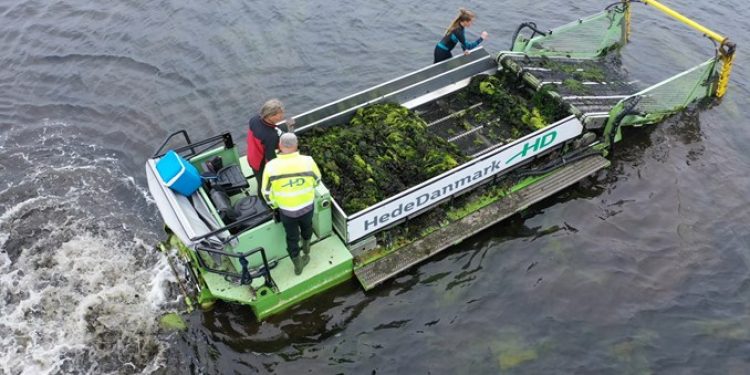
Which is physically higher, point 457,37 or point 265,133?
point 457,37

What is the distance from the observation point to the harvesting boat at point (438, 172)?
23.7 feet

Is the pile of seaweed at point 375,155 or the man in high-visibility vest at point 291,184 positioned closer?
the man in high-visibility vest at point 291,184

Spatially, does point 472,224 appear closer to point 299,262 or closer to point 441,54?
point 299,262

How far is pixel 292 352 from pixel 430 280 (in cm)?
222

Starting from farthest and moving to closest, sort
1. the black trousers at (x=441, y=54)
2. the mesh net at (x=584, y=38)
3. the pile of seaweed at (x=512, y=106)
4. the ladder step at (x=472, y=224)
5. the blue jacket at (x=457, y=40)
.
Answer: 1. the mesh net at (x=584, y=38)
2. the black trousers at (x=441, y=54)
3. the blue jacket at (x=457, y=40)
4. the pile of seaweed at (x=512, y=106)
5. the ladder step at (x=472, y=224)

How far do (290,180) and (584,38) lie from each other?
823cm

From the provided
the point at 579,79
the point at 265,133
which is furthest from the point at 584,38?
the point at 265,133

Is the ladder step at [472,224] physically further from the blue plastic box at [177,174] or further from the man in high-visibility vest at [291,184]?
the blue plastic box at [177,174]

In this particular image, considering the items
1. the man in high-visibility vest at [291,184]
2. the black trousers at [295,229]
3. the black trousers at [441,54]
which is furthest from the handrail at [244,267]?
the black trousers at [441,54]

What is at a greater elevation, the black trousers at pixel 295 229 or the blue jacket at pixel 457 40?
the blue jacket at pixel 457 40

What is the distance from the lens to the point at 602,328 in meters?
7.51

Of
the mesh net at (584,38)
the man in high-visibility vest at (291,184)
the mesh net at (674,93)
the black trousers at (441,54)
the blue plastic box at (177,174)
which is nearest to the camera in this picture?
the man in high-visibility vest at (291,184)

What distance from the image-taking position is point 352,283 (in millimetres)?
7898

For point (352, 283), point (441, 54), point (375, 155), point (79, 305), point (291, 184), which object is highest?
point (441, 54)
